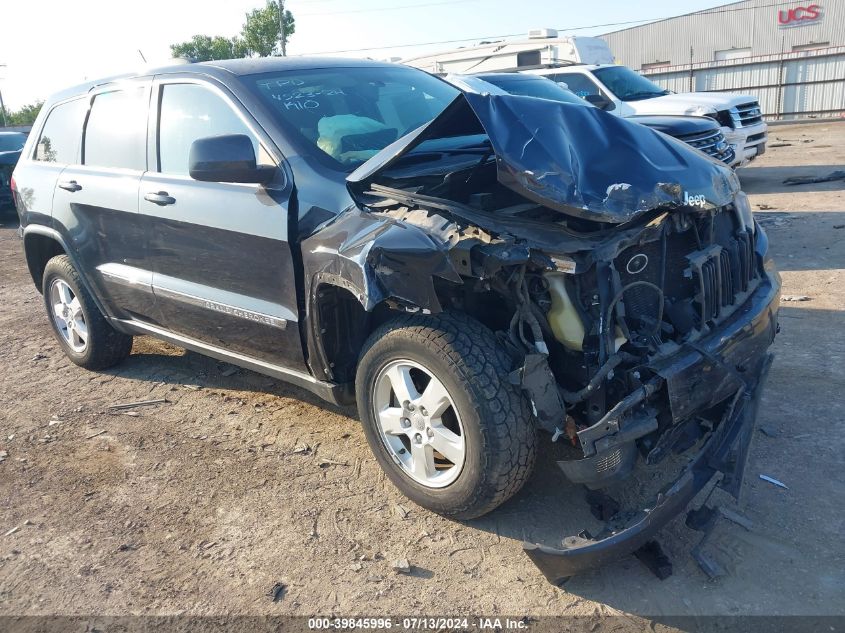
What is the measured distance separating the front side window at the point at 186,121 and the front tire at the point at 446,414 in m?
1.52

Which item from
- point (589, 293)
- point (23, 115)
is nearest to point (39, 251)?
point (589, 293)

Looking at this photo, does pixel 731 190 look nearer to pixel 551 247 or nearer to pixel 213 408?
pixel 551 247

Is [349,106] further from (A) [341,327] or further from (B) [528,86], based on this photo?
(B) [528,86]

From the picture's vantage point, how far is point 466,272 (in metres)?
2.75

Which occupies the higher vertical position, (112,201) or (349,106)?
(349,106)

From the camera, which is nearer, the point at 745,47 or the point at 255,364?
the point at 255,364

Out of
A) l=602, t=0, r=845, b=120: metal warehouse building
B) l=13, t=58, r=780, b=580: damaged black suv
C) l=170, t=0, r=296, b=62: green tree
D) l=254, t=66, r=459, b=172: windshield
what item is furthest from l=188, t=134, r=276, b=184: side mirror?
l=170, t=0, r=296, b=62: green tree

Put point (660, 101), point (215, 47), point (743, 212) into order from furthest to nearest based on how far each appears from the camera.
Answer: point (215, 47) → point (660, 101) → point (743, 212)

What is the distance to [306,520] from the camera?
329 cm

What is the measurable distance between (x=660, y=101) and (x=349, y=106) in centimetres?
835

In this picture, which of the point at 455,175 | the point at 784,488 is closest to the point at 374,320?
the point at 455,175

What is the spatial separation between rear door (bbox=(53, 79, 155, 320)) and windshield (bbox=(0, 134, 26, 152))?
36.8 ft

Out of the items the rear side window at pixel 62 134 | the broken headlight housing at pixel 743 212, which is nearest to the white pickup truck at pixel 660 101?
the broken headlight housing at pixel 743 212

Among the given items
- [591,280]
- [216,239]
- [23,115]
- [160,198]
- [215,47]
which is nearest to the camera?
[591,280]
